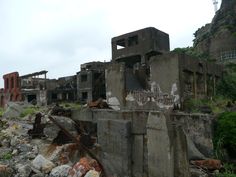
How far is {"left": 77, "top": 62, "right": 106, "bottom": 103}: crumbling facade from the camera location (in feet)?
91.8

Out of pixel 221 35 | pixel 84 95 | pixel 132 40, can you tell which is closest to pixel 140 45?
pixel 132 40

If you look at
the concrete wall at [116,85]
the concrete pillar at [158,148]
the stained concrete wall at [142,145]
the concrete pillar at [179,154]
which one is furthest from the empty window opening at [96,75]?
the concrete pillar at [179,154]

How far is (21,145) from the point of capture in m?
8.68

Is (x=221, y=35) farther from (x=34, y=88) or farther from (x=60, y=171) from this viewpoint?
(x=60, y=171)

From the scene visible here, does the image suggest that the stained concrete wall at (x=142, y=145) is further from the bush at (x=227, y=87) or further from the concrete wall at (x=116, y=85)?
the bush at (x=227, y=87)

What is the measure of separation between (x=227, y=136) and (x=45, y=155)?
5031 millimetres

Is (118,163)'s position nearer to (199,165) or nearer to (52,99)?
(199,165)

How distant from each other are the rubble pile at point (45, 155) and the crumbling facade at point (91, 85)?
17651 millimetres

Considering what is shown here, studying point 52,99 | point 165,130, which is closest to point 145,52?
point 52,99

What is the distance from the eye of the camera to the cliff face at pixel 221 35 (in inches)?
1257

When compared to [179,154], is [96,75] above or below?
above

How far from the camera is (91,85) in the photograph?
27891mm

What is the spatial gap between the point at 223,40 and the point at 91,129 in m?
29.7

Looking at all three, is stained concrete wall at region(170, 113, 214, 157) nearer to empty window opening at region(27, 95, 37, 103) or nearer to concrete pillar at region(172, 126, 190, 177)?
concrete pillar at region(172, 126, 190, 177)
